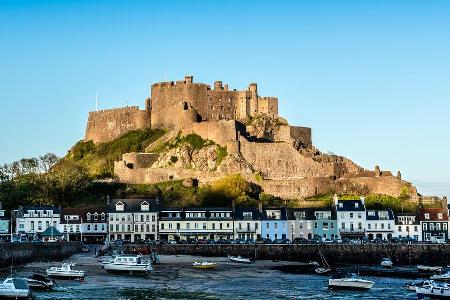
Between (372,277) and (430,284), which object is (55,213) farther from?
(430,284)

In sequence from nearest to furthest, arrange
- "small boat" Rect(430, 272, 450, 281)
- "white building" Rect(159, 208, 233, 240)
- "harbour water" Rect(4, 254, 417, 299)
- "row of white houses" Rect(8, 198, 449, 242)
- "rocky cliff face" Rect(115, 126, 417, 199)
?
"harbour water" Rect(4, 254, 417, 299) → "small boat" Rect(430, 272, 450, 281) → "row of white houses" Rect(8, 198, 449, 242) → "white building" Rect(159, 208, 233, 240) → "rocky cliff face" Rect(115, 126, 417, 199)

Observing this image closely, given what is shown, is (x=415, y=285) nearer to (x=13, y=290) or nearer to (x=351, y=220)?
(x=13, y=290)

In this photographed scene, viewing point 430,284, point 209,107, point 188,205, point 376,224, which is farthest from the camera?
point 209,107

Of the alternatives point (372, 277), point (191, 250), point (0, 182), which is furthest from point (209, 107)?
point (372, 277)

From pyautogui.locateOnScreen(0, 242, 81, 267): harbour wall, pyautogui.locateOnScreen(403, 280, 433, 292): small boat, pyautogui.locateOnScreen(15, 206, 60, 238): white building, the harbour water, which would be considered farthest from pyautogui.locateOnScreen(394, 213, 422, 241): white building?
pyautogui.locateOnScreen(15, 206, 60, 238): white building

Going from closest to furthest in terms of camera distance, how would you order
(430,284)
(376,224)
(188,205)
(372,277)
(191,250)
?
(430,284) < (372,277) < (191,250) < (376,224) < (188,205)

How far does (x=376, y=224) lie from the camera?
91.0 metres

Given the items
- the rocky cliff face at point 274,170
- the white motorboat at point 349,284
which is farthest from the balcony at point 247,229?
the white motorboat at point 349,284

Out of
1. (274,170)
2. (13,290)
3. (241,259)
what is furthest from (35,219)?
(13,290)

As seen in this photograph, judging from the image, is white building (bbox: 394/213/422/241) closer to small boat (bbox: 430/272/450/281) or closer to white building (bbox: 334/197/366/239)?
white building (bbox: 334/197/366/239)

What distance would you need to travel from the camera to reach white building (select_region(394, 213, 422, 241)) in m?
90.3

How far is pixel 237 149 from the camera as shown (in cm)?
10644

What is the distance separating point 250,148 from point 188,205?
12739 millimetres

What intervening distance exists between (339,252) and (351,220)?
13.7 m
